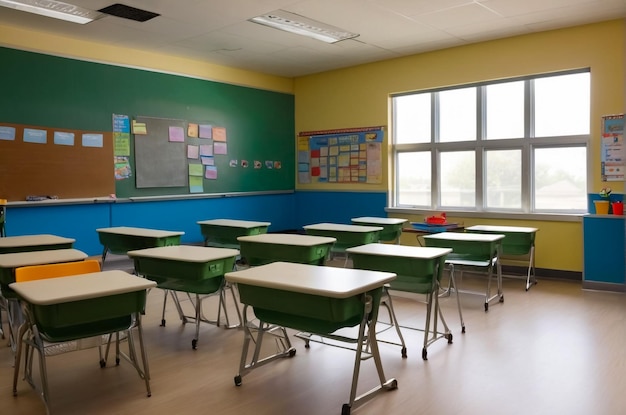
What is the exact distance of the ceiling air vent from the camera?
17.0 feet

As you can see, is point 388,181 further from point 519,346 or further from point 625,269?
point 519,346

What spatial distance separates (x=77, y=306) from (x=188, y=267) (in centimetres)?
110

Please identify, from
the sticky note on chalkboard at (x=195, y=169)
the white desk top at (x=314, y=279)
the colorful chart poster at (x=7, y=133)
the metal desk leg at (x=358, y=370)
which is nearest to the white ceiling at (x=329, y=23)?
the colorful chart poster at (x=7, y=133)

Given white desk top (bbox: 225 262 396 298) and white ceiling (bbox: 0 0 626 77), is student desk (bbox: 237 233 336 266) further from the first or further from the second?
white ceiling (bbox: 0 0 626 77)

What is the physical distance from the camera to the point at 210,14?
549cm

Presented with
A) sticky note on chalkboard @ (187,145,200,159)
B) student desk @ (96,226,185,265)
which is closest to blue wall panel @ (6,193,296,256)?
sticky note on chalkboard @ (187,145,200,159)

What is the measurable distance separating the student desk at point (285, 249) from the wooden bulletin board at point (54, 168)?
2728mm

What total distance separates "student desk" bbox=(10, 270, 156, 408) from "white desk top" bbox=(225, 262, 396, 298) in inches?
21.7

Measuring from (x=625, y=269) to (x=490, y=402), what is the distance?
3.52m

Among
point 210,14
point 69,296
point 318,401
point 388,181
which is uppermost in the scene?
point 210,14

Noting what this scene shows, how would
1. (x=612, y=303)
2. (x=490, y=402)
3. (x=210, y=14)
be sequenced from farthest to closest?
(x=210, y=14) < (x=612, y=303) < (x=490, y=402)

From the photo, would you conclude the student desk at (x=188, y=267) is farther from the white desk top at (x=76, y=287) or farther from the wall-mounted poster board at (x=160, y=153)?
the wall-mounted poster board at (x=160, y=153)

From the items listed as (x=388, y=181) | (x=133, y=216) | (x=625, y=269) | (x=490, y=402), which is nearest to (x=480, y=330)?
(x=490, y=402)

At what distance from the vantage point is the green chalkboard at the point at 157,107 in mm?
5871
